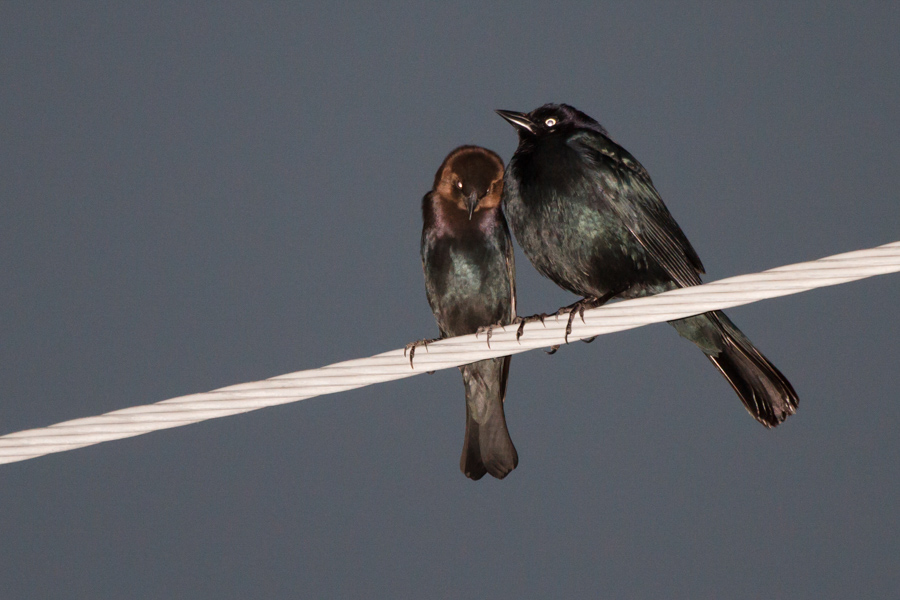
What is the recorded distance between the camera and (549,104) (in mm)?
3627

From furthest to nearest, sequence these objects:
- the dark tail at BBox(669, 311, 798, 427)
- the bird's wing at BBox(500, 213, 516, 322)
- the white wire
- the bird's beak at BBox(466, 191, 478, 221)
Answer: the bird's wing at BBox(500, 213, 516, 322) < the bird's beak at BBox(466, 191, 478, 221) < the dark tail at BBox(669, 311, 798, 427) < the white wire

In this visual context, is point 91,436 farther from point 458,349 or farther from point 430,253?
point 430,253

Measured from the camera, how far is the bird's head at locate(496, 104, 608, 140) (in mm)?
3568

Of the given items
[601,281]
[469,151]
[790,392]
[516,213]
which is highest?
[469,151]

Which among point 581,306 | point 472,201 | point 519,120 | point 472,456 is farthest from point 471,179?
point 472,456

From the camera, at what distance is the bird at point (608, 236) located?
10.3ft

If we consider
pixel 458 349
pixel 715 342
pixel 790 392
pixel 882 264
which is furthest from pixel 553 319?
pixel 882 264

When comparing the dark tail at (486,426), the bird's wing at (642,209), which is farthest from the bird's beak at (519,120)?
the dark tail at (486,426)

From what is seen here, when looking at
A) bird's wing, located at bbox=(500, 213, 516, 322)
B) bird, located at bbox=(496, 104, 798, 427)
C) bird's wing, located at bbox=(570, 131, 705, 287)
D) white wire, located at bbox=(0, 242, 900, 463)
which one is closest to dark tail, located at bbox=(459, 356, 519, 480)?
bird's wing, located at bbox=(500, 213, 516, 322)

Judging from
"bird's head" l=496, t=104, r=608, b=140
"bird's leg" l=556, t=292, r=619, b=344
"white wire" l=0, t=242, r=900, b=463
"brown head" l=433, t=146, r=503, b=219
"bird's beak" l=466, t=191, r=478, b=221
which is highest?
"bird's head" l=496, t=104, r=608, b=140

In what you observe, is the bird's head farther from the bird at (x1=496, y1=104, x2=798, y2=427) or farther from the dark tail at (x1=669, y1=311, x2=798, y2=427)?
the dark tail at (x1=669, y1=311, x2=798, y2=427)

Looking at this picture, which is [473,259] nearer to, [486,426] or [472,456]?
[486,426]

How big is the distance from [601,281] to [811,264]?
1381 millimetres

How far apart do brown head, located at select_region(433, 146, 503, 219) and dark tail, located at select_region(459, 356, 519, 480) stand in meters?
0.66
